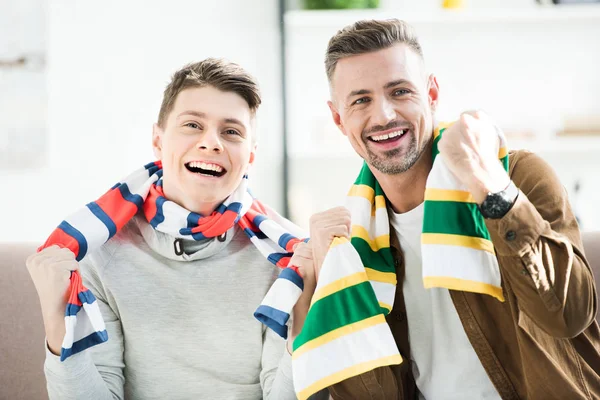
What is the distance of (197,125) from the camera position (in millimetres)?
1677

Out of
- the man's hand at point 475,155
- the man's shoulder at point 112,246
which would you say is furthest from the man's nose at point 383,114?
the man's shoulder at point 112,246

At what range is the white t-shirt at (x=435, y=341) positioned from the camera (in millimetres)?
1456

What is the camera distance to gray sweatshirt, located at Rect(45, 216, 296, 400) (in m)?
1.61

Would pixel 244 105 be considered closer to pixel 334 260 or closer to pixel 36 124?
pixel 334 260

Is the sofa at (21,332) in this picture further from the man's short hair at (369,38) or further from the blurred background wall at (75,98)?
the blurred background wall at (75,98)

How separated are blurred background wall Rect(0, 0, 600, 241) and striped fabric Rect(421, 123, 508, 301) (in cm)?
177

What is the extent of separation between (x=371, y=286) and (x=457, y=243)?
235 mm

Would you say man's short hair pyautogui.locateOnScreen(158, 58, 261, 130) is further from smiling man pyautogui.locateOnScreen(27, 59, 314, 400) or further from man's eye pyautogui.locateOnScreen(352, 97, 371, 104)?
man's eye pyautogui.locateOnScreen(352, 97, 371, 104)

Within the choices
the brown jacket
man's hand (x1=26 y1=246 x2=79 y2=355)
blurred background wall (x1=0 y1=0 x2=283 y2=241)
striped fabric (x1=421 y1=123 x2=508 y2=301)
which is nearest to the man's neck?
the brown jacket

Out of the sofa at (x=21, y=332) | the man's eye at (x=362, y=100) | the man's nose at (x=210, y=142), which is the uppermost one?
the man's eye at (x=362, y=100)

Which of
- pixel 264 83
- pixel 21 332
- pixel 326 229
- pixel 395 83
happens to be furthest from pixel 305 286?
pixel 264 83

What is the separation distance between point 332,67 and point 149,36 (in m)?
1.63

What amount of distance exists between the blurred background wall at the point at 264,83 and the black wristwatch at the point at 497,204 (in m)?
1.92

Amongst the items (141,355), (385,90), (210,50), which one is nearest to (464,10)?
(210,50)
